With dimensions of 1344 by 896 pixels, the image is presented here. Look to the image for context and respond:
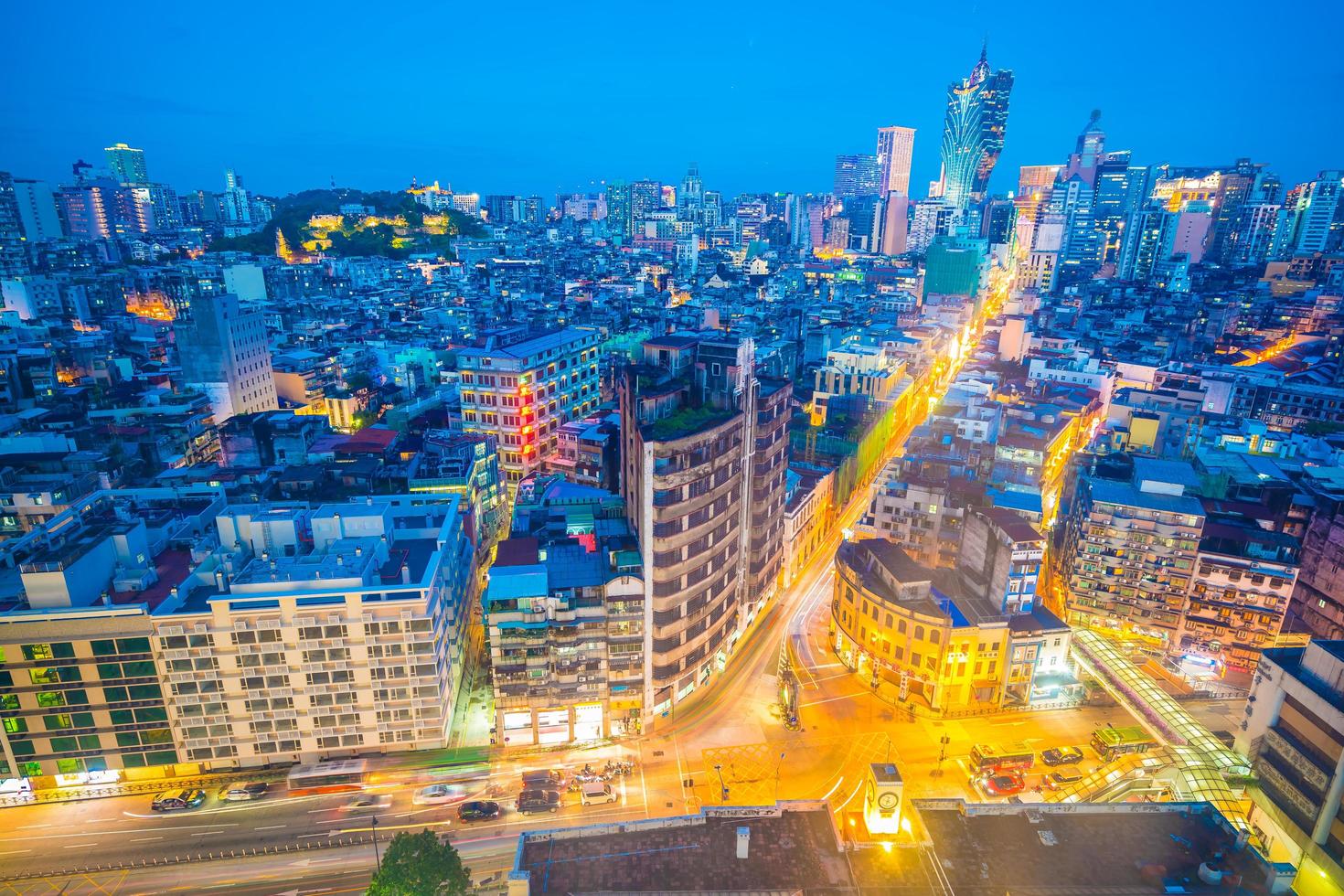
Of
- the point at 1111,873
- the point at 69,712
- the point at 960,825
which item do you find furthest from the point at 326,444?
the point at 1111,873

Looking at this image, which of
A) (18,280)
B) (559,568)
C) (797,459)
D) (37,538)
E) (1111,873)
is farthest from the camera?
(18,280)

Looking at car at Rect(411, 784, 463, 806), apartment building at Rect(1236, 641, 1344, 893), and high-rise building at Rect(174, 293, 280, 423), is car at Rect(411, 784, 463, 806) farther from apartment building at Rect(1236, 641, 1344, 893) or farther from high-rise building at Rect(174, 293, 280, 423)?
high-rise building at Rect(174, 293, 280, 423)

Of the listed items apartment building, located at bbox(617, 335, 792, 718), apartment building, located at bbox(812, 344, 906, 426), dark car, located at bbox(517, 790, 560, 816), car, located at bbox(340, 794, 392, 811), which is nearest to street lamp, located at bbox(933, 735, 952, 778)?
apartment building, located at bbox(617, 335, 792, 718)

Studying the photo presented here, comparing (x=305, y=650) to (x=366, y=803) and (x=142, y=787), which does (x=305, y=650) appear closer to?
(x=366, y=803)

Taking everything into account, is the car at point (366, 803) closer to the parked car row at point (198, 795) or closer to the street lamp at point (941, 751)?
the parked car row at point (198, 795)

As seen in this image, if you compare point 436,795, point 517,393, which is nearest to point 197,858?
point 436,795

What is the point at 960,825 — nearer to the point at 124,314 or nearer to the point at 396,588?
the point at 396,588

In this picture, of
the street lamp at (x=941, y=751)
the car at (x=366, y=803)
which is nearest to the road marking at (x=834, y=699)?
the street lamp at (x=941, y=751)
